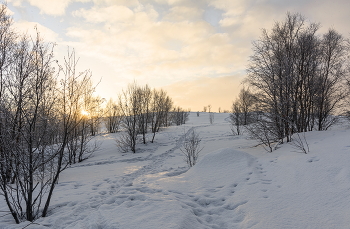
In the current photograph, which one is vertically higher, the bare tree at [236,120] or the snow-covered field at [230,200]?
the bare tree at [236,120]

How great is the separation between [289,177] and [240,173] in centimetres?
128

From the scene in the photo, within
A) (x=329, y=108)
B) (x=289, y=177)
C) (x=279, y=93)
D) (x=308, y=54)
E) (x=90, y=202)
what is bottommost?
(x=90, y=202)

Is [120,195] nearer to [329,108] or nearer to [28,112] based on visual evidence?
[28,112]

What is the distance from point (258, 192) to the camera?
406 cm

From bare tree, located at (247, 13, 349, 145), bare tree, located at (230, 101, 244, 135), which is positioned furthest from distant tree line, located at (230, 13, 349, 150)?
bare tree, located at (230, 101, 244, 135)

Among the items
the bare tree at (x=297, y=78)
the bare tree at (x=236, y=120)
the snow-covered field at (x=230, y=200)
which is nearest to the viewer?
the snow-covered field at (x=230, y=200)

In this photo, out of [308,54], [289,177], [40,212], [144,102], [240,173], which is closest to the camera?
[40,212]

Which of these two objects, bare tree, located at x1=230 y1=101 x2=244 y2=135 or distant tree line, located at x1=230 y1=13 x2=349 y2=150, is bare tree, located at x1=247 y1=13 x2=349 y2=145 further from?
bare tree, located at x1=230 y1=101 x2=244 y2=135

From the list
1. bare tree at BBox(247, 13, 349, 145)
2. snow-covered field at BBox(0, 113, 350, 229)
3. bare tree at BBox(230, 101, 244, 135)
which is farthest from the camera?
bare tree at BBox(230, 101, 244, 135)

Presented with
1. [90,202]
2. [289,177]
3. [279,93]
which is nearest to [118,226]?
[90,202]

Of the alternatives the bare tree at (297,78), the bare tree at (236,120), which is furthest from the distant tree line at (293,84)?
the bare tree at (236,120)

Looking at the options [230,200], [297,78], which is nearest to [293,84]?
[297,78]

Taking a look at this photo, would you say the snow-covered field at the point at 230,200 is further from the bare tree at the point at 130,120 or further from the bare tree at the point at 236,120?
the bare tree at the point at 236,120

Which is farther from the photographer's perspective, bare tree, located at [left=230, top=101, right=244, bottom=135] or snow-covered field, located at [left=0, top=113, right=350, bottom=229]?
bare tree, located at [left=230, top=101, right=244, bottom=135]
